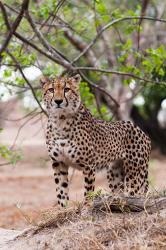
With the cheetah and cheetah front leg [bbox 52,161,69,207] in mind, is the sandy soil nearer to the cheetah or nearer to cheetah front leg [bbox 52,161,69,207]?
the cheetah

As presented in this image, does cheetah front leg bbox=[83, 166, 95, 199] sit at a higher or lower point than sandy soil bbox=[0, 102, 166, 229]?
higher

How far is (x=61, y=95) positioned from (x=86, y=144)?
27.1 inches

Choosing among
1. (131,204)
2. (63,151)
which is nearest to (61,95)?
(63,151)

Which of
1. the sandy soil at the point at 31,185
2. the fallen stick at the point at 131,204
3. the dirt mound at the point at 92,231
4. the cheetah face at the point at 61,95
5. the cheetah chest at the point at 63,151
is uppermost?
the cheetah face at the point at 61,95

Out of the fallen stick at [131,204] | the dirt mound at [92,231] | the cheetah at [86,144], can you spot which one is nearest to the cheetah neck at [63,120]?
the cheetah at [86,144]

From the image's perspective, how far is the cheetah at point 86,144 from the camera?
7699 mm

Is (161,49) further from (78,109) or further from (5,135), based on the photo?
(5,135)

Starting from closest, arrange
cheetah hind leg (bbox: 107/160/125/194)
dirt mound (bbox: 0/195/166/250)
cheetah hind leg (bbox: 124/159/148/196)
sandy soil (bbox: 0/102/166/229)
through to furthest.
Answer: dirt mound (bbox: 0/195/166/250) < cheetah hind leg (bbox: 124/159/148/196) < cheetah hind leg (bbox: 107/160/125/194) < sandy soil (bbox: 0/102/166/229)

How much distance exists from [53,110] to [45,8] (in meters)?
2.00

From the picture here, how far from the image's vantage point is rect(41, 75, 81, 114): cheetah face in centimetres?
756

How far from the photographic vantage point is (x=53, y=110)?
25.0 ft

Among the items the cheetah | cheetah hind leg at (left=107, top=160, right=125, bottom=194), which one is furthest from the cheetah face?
cheetah hind leg at (left=107, top=160, right=125, bottom=194)

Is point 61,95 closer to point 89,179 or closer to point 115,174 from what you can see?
point 89,179

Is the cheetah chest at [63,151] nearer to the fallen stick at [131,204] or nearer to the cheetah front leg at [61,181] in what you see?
the cheetah front leg at [61,181]
